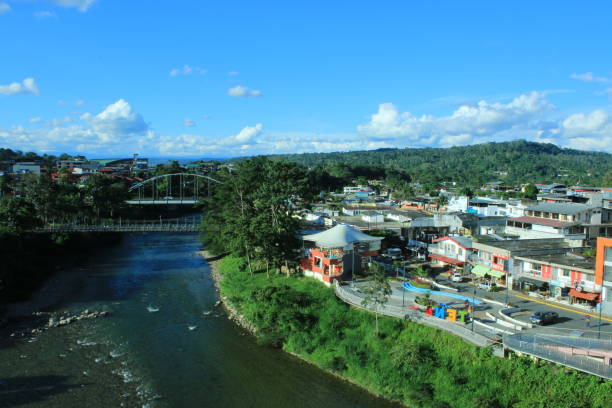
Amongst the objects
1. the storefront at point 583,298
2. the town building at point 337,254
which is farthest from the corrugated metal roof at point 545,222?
the town building at point 337,254

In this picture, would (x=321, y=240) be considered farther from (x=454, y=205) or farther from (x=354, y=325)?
(x=454, y=205)

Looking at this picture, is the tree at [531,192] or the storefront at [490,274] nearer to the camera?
the storefront at [490,274]

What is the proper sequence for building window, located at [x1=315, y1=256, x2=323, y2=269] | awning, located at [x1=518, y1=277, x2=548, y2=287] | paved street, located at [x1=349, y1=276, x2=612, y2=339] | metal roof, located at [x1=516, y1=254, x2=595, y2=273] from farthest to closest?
building window, located at [x1=315, y1=256, x2=323, y2=269], awning, located at [x1=518, y1=277, x2=548, y2=287], metal roof, located at [x1=516, y1=254, x2=595, y2=273], paved street, located at [x1=349, y1=276, x2=612, y2=339]

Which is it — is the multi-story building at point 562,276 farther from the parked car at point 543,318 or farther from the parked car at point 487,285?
the parked car at point 543,318

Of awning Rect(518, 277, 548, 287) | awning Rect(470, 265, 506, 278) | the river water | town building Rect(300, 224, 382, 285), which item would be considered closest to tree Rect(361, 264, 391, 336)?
the river water

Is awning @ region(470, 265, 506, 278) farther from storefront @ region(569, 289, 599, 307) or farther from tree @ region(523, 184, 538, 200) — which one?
tree @ region(523, 184, 538, 200)

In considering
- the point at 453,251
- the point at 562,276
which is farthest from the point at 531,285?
the point at 453,251
